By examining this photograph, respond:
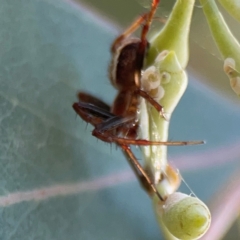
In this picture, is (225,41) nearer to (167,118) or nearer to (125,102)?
(167,118)

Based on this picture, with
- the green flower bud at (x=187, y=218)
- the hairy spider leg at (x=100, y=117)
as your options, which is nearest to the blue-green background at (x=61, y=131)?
the hairy spider leg at (x=100, y=117)

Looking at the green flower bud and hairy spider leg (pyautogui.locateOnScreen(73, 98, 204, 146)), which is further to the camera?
hairy spider leg (pyautogui.locateOnScreen(73, 98, 204, 146))

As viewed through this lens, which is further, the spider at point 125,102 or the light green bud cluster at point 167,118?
the spider at point 125,102

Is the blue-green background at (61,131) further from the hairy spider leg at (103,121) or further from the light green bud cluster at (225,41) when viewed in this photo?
the light green bud cluster at (225,41)

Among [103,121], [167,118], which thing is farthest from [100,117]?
[167,118]

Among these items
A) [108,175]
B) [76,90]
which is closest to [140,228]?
[108,175]

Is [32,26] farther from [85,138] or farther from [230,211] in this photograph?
[230,211]

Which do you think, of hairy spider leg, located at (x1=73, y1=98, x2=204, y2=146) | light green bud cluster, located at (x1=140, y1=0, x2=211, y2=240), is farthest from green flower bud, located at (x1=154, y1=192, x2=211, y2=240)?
hairy spider leg, located at (x1=73, y1=98, x2=204, y2=146)

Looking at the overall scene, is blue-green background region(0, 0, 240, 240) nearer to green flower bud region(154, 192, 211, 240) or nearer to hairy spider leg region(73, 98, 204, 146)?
hairy spider leg region(73, 98, 204, 146)

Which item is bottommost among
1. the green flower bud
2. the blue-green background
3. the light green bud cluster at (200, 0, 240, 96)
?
the blue-green background
